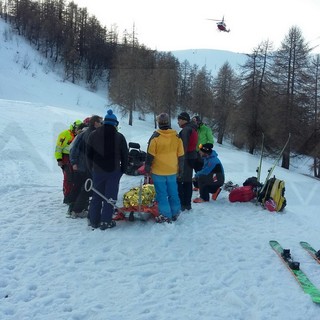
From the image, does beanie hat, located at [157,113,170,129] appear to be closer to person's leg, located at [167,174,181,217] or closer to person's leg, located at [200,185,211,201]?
person's leg, located at [167,174,181,217]

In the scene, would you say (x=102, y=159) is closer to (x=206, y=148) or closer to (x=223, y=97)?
(x=206, y=148)

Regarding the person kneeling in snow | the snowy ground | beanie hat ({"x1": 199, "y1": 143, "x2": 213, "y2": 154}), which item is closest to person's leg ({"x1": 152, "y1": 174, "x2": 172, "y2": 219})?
the snowy ground

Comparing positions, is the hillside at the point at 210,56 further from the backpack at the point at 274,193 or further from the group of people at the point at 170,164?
the group of people at the point at 170,164

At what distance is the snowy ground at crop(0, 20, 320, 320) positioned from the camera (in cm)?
385

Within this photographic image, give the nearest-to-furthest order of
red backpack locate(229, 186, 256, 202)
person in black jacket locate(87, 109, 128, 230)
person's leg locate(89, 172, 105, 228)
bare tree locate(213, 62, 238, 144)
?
1. person in black jacket locate(87, 109, 128, 230)
2. person's leg locate(89, 172, 105, 228)
3. red backpack locate(229, 186, 256, 202)
4. bare tree locate(213, 62, 238, 144)

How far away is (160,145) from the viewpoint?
6.28 metres

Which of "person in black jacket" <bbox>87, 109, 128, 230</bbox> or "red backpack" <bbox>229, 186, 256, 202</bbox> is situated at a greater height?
"person in black jacket" <bbox>87, 109, 128, 230</bbox>

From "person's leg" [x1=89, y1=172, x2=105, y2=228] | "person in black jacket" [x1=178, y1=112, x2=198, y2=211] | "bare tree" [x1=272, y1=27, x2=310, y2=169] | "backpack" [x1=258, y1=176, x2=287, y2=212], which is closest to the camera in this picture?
"person's leg" [x1=89, y1=172, x2=105, y2=228]

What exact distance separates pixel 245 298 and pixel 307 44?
33.0m

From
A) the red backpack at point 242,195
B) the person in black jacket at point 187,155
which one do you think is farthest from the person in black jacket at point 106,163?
the red backpack at point 242,195

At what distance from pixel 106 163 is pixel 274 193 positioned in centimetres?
400

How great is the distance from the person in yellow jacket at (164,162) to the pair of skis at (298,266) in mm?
1899

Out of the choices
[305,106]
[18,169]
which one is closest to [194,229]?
[18,169]

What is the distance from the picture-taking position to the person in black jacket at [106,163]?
5.96m
